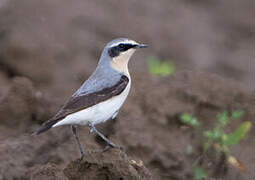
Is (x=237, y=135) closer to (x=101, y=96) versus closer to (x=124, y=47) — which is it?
(x=124, y=47)

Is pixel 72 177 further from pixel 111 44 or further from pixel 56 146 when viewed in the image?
pixel 111 44

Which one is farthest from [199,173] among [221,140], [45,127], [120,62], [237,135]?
[45,127]

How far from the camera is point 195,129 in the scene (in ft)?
31.0

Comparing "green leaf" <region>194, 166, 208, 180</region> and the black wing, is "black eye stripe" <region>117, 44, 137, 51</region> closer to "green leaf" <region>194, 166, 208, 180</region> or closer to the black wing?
the black wing

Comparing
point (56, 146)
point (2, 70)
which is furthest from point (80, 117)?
point (2, 70)

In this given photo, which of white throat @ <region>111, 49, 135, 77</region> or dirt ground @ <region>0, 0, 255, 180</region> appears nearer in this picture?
dirt ground @ <region>0, 0, 255, 180</region>

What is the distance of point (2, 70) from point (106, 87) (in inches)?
213

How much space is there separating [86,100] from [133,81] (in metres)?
2.77

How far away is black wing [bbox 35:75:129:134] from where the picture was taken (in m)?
7.10

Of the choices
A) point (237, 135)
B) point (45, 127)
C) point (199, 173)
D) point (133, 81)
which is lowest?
point (199, 173)

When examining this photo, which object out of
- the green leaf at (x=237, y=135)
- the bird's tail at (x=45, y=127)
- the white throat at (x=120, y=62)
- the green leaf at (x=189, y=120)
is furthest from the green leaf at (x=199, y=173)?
the bird's tail at (x=45, y=127)

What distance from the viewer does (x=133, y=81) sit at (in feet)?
33.1

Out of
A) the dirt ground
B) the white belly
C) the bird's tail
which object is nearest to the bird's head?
the white belly

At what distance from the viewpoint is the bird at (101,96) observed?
23.6 feet
